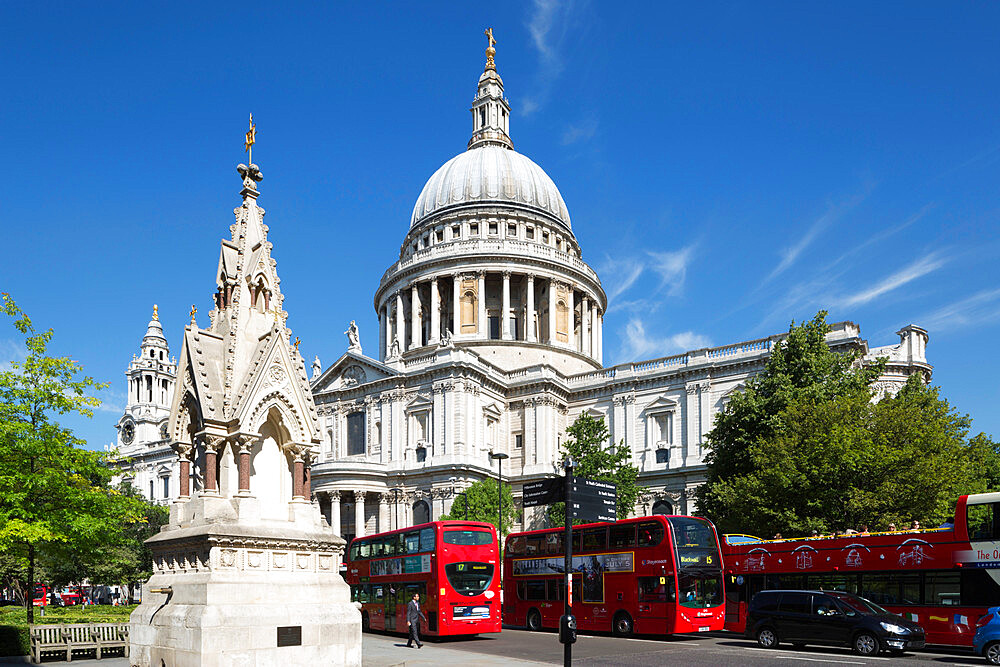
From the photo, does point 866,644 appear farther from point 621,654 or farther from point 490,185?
point 490,185

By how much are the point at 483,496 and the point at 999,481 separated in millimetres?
33805

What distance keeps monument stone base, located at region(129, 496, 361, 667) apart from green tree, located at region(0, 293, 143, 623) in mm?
11264

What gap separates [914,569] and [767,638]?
16.1 feet

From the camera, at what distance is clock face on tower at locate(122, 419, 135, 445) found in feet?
324

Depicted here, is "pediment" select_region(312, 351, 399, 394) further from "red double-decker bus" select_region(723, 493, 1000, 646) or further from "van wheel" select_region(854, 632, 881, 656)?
"van wheel" select_region(854, 632, 881, 656)

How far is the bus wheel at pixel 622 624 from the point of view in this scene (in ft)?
101

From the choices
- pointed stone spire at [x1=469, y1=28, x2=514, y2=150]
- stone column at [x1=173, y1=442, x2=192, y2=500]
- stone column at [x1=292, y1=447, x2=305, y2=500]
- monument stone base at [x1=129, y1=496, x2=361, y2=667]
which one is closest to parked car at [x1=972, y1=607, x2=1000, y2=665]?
monument stone base at [x1=129, y1=496, x2=361, y2=667]

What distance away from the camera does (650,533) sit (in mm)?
30516

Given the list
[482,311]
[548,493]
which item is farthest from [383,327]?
[548,493]

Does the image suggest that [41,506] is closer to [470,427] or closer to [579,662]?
[579,662]

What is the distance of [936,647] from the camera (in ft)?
89.0

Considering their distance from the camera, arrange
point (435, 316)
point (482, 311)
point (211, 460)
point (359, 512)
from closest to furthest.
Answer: point (211, 460) → point (359, 512) → point (482, 311) → point (435, 316)

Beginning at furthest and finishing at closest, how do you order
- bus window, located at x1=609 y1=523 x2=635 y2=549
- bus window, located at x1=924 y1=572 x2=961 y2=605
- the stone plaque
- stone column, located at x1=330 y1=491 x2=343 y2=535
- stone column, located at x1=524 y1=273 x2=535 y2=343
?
stone column, located at x1=524 y1=273 x2=535 y2=343
stone column, located at x1=330 y1=491 x2=343 y2=535
bus window, located at x1=609 y1=523 x2=635 y2=549
bus window, located at x1=924 y1=572 x2=961 y2=605
the stone plaque

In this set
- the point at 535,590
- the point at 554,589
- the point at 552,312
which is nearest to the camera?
the point at 554,589
